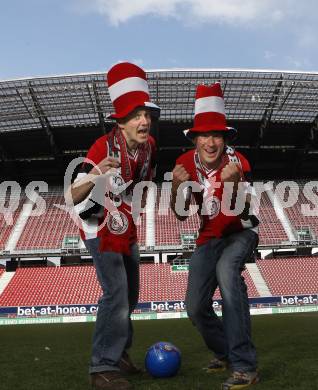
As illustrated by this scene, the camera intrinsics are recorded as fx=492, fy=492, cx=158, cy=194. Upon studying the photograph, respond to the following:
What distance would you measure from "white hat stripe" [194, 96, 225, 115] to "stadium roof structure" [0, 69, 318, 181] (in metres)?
23.2

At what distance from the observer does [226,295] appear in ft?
11.9

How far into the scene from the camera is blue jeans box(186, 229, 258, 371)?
3.50m

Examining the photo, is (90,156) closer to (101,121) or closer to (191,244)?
(101,121)

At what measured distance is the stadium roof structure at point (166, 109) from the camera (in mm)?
27219

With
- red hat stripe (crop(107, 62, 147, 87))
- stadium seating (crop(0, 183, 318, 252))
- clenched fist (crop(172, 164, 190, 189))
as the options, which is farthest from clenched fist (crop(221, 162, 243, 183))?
stadium seating (crop(0, 183, 318, 252))

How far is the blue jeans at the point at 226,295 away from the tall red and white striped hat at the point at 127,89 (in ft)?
3.91

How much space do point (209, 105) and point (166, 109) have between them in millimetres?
26295

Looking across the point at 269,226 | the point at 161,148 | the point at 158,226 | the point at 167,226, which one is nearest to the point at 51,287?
the point at 158,226

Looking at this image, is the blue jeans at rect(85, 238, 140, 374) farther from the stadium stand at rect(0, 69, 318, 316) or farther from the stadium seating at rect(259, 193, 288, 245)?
the stadium seating at rect(259, 193, 288, 245)

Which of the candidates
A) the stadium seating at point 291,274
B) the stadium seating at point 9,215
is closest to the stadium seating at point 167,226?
the stadium seating at point 291,274

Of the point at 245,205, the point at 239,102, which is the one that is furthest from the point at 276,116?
the point at 245,205

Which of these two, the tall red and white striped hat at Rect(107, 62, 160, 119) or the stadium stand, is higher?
the stadium stand

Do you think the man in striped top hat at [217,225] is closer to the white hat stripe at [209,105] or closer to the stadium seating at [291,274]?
the white hat stripe at [209,105]

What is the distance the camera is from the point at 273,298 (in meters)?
24.1
